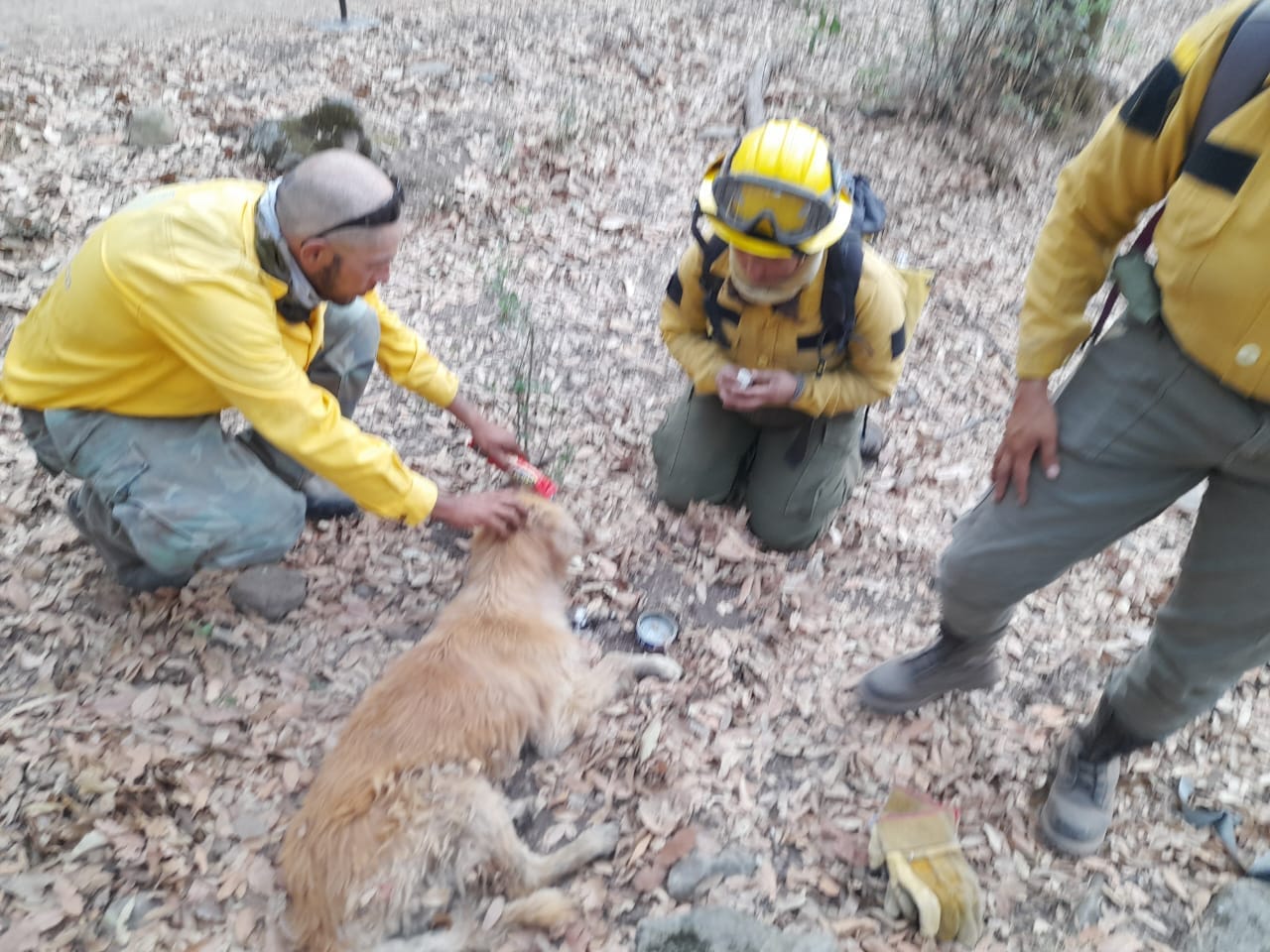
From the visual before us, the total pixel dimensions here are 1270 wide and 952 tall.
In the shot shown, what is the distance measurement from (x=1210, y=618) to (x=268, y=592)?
361 cm

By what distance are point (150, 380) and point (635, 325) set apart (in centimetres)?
309

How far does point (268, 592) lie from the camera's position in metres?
3.90

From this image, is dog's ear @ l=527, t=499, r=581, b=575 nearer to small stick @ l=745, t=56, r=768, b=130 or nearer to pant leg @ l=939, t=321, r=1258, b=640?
pant leg @ l=939, t=321, r=1258, b=640

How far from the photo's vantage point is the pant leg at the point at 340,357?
392 cm

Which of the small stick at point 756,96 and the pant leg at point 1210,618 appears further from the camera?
the small stick at point 756,96

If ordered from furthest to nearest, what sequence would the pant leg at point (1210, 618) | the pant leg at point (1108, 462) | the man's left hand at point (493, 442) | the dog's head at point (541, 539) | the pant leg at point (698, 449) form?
1. the pant leg at point (698, 449)
2. the man's left hand at point (493, 442)
3. the dog's head at point (541, 539)
4. the pant leg at point (1210, 618)
5. the pant leg at point (1108, 462)

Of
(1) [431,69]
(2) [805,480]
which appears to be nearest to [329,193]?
(2) [805,480]

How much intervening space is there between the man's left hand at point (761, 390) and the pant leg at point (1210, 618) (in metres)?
1.71

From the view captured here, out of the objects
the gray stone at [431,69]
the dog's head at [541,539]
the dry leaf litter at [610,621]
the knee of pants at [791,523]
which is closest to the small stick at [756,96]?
the dry leaf litter at [610,621]

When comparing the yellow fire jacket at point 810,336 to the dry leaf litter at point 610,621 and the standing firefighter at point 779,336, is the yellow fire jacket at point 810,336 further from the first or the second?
the dry leaf litter at point 610,621

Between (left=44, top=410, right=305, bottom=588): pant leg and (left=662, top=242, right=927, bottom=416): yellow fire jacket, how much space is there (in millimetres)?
1989

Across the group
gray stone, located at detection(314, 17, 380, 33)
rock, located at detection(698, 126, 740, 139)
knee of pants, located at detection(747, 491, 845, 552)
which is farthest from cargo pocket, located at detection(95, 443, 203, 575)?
gray stone, located at detection(314, 17, 380, 33)

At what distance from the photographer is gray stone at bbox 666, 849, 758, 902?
3.03 m

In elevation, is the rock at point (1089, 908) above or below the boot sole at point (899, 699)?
below
